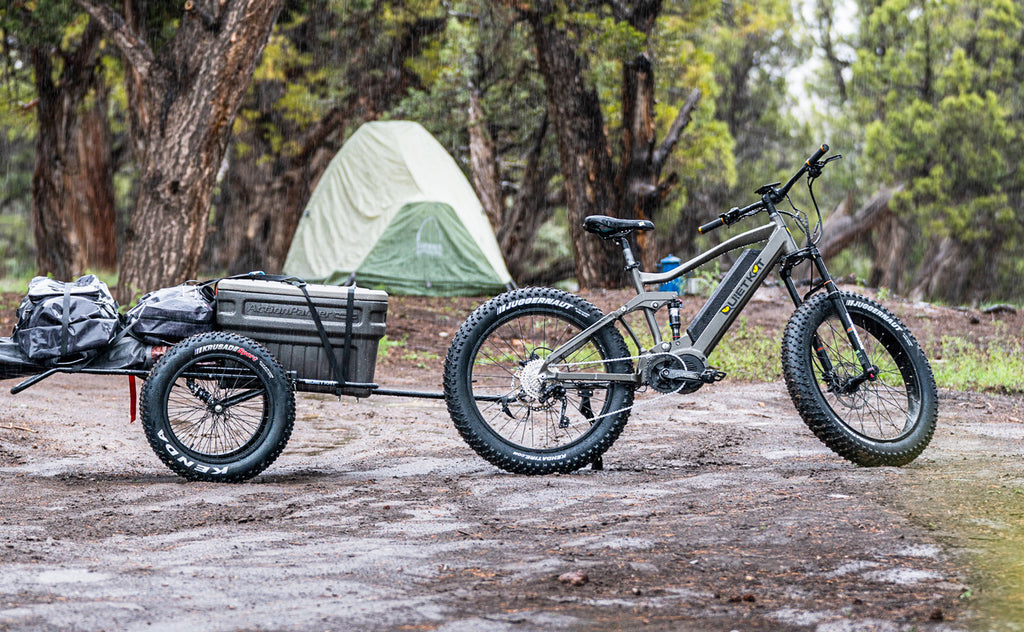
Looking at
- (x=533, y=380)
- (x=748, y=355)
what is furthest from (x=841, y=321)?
(x=748, y=355)

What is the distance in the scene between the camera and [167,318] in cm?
511

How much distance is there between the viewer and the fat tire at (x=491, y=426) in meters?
5.08

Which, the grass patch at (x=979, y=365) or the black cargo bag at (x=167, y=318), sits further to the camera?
the grass patch at (x=979, y=365)

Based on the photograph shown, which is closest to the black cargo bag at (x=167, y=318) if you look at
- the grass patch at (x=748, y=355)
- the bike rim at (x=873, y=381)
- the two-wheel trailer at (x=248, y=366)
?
the two-wheel trailer at (x=248, y=366)

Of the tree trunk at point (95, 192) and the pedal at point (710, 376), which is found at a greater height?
the tree trunk at point (95, 192)

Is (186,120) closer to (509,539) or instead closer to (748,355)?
(748,355)

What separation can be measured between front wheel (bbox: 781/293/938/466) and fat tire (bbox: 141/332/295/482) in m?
2.32

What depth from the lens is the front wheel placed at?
500cm

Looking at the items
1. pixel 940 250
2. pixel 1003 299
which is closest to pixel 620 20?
pixel 940 250

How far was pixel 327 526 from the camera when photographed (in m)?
4.00

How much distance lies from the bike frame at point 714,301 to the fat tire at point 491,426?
79 mm

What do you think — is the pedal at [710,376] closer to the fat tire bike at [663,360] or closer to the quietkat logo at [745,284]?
the fat tire bike at [663,360]

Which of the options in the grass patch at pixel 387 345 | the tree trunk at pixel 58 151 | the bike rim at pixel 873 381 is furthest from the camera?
the tree trunk at pixel 58 151

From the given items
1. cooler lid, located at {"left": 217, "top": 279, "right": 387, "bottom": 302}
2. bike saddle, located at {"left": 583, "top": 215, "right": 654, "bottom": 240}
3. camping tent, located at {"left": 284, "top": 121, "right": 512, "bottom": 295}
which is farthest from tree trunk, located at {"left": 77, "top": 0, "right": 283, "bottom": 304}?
bike saddle, located at {"left": 583, "top": 215, "right": 654, "bottom": 240}
